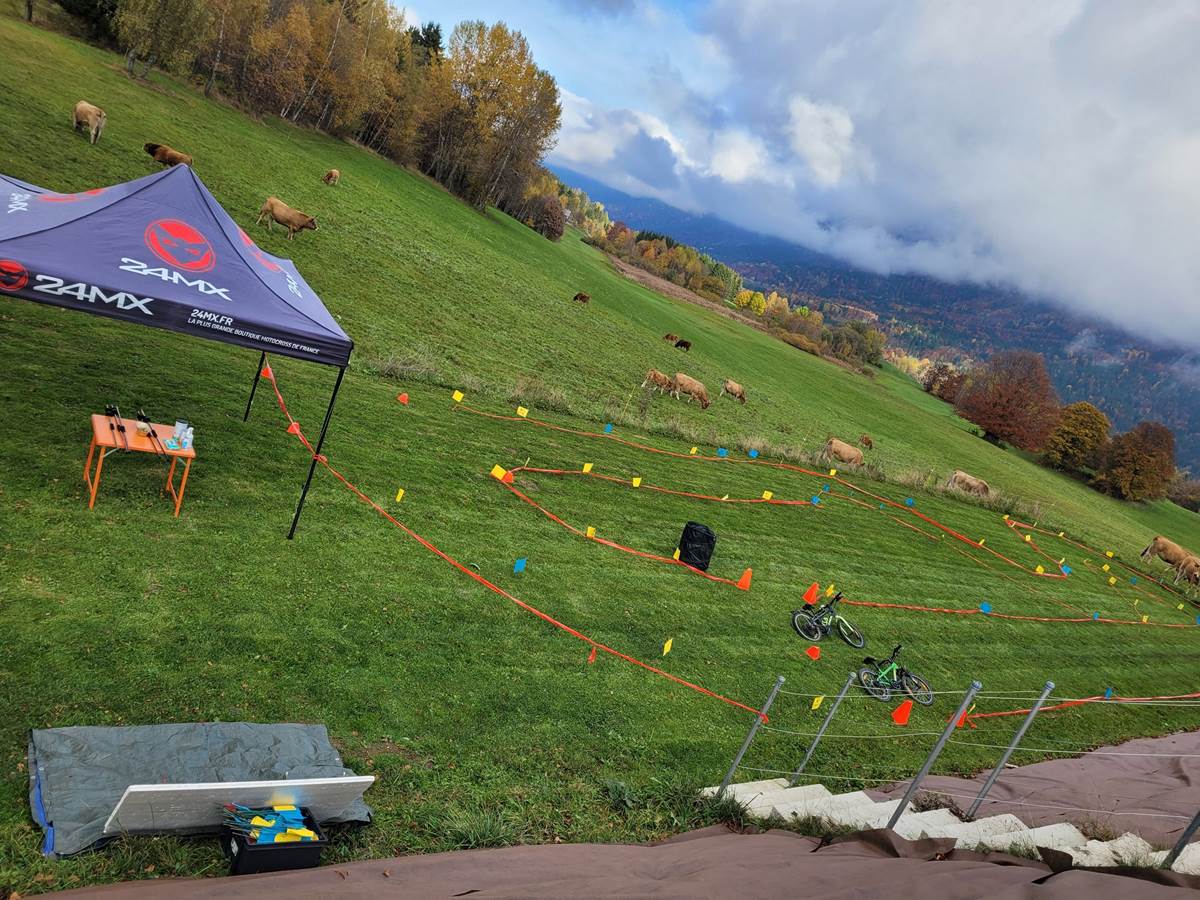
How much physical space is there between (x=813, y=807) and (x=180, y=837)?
18.2ft

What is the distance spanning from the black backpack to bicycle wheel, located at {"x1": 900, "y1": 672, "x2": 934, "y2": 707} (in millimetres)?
3816

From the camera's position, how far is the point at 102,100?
2648 cm

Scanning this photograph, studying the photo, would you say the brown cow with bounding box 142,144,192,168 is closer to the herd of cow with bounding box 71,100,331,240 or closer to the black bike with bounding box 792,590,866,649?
the herd of cow with bounding box 71,100,331,240

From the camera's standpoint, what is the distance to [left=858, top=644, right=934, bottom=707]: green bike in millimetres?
10461

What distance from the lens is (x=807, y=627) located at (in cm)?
1180

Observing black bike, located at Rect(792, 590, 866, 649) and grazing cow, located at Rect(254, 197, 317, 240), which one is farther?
grazing cow, located at Rect(254, 197, 317, 240)

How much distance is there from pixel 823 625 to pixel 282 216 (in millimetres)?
22491

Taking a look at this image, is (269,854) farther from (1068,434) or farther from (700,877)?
(1068,434)

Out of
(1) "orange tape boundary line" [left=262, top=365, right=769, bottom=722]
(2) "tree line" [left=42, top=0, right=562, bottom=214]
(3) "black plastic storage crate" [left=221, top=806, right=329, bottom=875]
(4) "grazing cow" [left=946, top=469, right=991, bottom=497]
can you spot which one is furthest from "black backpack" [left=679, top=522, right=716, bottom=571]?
(2) "tree line" [left=42, top=0, right=562, bottom=214]

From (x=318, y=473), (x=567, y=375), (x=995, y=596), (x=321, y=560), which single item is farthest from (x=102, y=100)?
(x=995, y=596)

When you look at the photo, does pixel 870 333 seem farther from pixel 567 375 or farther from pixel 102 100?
pixel 102 100

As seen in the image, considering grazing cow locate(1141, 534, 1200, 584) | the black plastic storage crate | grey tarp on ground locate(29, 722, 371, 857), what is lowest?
grey tarp on ground locate(29, 722, 371, 857)

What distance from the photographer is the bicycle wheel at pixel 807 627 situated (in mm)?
11758

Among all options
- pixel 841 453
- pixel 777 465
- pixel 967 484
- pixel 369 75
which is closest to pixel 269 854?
pixel 777 465
